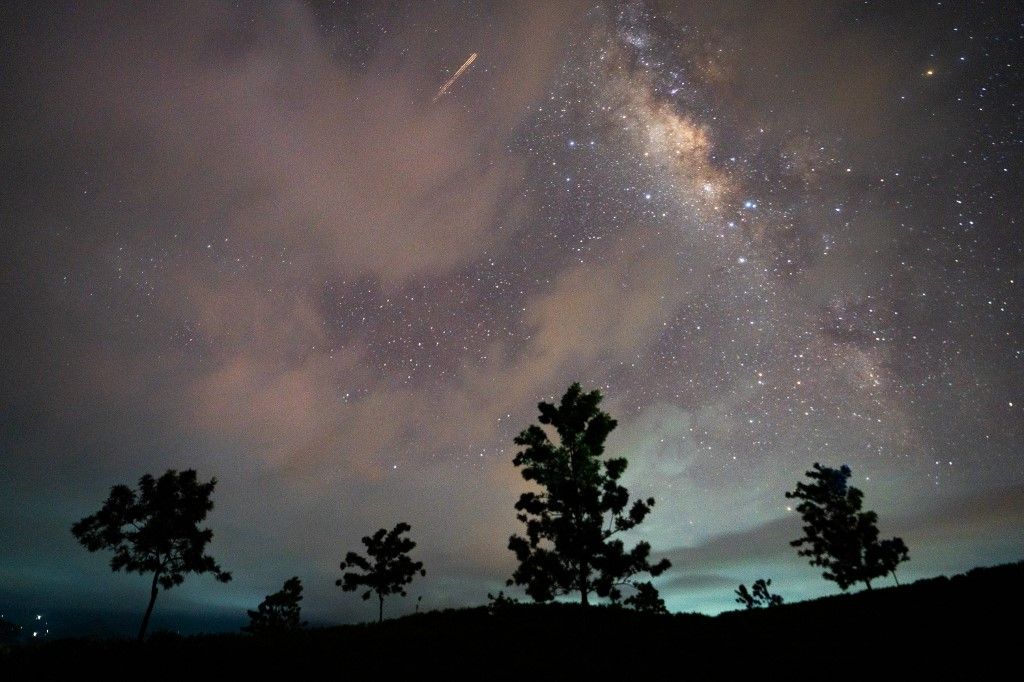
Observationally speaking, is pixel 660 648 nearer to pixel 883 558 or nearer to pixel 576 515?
pixel 576 515

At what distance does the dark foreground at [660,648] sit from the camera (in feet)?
41.4

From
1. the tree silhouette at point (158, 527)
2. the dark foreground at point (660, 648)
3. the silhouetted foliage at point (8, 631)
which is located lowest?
the silhouetted foliage at point (8, 631)

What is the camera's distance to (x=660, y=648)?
54.3ft

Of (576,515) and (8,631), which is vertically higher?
(576,515)

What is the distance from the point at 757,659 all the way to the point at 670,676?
283 centimetres

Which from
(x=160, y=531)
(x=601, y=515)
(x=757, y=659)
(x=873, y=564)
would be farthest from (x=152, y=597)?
(x=873, y=564)

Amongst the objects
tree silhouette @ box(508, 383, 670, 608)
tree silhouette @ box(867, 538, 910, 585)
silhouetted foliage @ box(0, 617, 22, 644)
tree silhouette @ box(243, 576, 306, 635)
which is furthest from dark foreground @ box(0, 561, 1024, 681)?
silhouetted foliage @ box(0, 617, 22, 644)

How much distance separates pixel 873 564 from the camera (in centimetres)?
3341

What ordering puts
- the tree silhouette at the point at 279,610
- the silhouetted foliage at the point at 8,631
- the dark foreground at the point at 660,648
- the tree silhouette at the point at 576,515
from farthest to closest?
the silhouetted foliage at the point at 8,631 < the tree silhouette at the point at 279,610 < the tree silhouette at the point at 576,515 < the dark foreground at the point at 660,648

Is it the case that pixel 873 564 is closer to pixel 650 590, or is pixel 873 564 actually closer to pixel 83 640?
pixel 650 590

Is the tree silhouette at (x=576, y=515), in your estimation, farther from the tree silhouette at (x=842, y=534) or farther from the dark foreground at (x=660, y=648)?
the tree silhouette at (x=842, y=534)

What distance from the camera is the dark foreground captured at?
12.6m

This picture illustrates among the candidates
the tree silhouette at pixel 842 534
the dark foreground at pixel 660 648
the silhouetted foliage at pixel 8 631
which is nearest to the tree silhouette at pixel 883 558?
the tree silhouette at pixel 842 534

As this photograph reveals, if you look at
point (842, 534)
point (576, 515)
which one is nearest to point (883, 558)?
point (842, 534)
